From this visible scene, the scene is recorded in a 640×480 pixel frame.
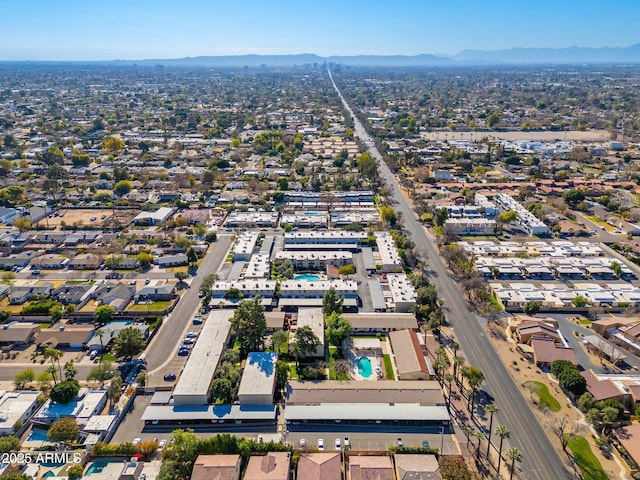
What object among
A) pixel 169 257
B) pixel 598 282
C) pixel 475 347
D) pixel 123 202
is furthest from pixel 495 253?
pixel 123 202

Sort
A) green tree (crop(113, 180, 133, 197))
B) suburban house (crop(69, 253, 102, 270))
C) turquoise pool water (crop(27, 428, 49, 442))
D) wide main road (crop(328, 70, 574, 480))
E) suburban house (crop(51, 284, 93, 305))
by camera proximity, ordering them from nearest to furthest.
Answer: wide main road (crop(328, 70, 574, 480)) → turquoise pool water (crop(27, 428, 49, 442)) → suburban house (crop(51, 284, 93, 305)) → suburban house (crop(69, 253, 102, 270)) → green tree (crop(113, 180, 133, 197))

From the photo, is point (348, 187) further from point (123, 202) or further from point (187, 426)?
point (187, 426)

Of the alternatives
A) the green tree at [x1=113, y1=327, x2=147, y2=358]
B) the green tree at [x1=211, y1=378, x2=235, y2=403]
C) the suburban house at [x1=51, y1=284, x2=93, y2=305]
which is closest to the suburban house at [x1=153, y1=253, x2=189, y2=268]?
the suburban house at [x1=51, y1=284, x2=93, y2=305]

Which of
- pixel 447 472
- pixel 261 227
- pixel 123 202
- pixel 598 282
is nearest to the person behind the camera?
pixel 447 472

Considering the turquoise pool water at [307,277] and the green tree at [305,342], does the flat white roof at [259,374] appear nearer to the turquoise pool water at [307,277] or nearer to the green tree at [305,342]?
the green tree at [305,342]

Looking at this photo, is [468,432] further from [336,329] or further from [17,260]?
[17,260]

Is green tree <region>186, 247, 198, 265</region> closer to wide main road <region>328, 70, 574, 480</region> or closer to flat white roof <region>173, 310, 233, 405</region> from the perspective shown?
flat white roof <region>173, 310, 233, 405</region>
